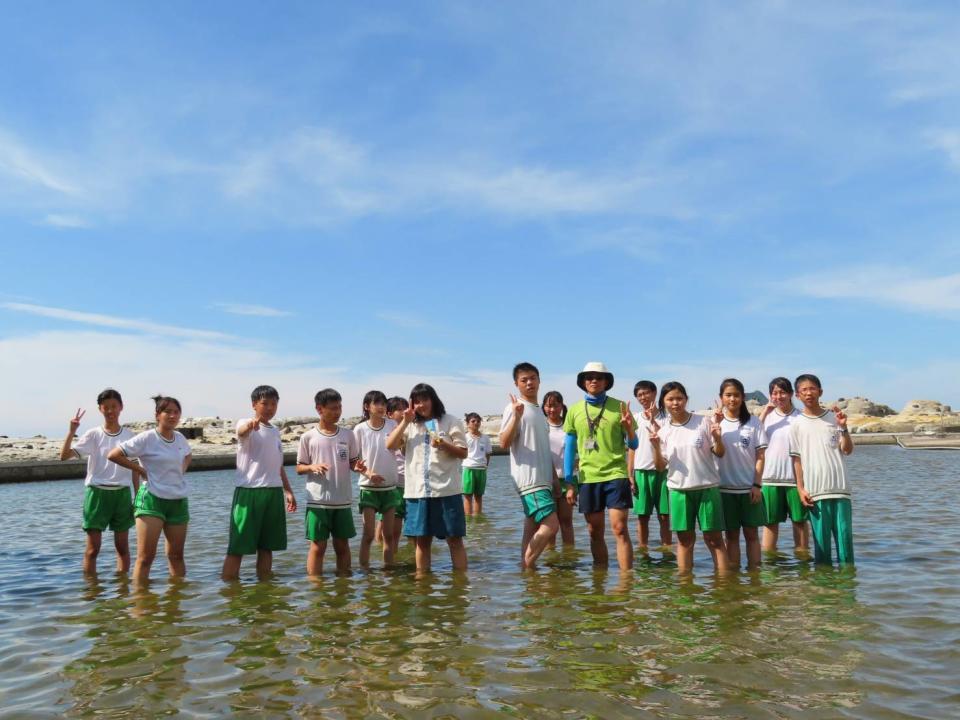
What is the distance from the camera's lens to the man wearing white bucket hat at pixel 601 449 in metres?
7.24

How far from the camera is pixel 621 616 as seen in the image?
5816 mm

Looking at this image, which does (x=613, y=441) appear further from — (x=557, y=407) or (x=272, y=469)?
(x=272, y=469)

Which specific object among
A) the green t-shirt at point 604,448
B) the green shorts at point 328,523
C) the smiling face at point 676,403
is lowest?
the green shorts at point 328,523

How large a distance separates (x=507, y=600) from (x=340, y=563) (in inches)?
84.1

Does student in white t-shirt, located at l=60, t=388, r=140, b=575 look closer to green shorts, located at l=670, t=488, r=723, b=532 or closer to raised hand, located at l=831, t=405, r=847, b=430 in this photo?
green shorts, located at l=670, t=488, r=723, b=532

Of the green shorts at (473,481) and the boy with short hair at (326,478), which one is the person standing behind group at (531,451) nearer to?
the boy with short hair at (326,478)

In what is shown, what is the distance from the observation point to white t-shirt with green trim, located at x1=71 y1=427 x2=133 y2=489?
26.1 feet

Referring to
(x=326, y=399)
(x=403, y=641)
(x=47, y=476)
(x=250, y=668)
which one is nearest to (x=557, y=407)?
(x=326, y=399)

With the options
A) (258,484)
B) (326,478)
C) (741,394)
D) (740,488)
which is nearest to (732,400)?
(741,394)

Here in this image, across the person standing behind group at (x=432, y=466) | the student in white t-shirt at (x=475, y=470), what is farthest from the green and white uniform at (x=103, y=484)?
the student in white t-shirt at (x=475, y=470)

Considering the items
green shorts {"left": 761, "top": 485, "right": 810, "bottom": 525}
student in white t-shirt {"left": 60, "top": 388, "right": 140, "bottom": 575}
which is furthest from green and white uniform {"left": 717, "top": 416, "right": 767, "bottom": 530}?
student in white t-shirt {"left": 60, "top": 388, "right": 140, "bottom": 575}

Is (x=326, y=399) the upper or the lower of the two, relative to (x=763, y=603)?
upper

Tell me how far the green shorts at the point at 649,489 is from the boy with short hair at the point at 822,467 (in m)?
2.10

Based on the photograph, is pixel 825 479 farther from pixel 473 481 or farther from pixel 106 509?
pixel 473 481
